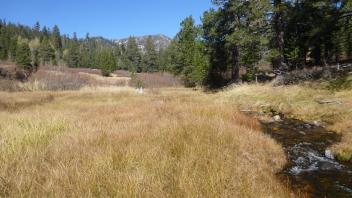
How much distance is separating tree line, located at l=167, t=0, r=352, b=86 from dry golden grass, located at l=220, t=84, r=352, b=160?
489cm

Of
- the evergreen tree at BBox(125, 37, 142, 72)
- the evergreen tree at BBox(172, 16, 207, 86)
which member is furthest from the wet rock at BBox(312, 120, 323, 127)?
the evergreen tree at BBox(125, 37, 142, 72)

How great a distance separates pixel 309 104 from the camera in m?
13.3

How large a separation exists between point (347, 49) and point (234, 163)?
2806 cm

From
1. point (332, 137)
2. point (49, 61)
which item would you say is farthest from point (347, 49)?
point (49, 61)

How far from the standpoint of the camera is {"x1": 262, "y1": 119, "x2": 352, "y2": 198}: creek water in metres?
4.95

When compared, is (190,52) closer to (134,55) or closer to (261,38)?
(261,38)

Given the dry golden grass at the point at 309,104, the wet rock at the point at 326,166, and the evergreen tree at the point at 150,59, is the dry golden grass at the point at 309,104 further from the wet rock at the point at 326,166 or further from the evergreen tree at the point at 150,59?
the evergreen tree at the point at 150,59

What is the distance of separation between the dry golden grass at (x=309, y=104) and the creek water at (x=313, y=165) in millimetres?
464

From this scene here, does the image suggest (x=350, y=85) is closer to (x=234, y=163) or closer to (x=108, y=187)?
(x=234, y=163)

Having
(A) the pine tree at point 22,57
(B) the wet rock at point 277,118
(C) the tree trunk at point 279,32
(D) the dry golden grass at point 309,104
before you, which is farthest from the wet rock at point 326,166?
(A) the pine tree at point 22,57

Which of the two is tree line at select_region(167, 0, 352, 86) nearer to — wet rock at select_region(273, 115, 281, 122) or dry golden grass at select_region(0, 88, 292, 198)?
wet rock at select_region(273, 115, 281, 122)

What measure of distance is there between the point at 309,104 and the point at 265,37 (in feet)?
32.3

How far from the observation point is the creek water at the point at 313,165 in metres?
4.95

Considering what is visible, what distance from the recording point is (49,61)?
94.9 metres
